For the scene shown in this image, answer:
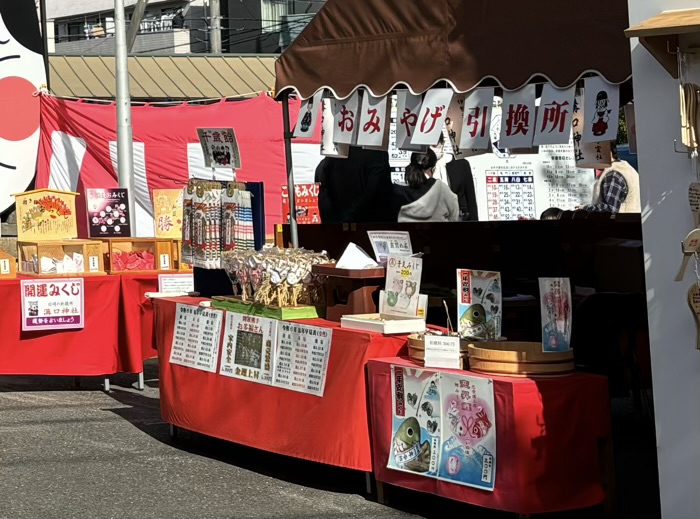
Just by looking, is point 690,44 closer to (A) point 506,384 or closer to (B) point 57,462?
(A) point 506,384

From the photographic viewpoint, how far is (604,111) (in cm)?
554

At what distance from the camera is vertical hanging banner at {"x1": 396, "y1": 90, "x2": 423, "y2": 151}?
6559 mm

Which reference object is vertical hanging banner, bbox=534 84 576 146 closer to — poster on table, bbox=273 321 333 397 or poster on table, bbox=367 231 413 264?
poster on table, bbox=367 231 413 264

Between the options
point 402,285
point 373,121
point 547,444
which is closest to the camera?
point 547,444

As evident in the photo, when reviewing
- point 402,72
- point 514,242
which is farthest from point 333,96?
point 514,242

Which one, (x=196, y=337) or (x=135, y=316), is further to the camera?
(x=135, y=316)

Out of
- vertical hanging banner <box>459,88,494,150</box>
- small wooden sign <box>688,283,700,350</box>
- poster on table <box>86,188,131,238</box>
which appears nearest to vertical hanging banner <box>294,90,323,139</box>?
vertical hanging banner <box>459,88,494,150</box>

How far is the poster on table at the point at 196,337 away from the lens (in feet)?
22.7

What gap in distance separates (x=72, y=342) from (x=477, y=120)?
14.2 feet

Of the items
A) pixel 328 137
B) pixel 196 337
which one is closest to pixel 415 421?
pixel 196 337

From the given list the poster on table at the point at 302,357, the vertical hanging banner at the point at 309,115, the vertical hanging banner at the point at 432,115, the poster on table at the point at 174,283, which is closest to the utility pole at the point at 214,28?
the poster on table at the point at 174,283

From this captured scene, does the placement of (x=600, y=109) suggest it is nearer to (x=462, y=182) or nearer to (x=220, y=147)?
(x=220, y=147)

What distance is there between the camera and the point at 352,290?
627cm

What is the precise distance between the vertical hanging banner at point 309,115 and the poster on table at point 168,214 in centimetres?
308
